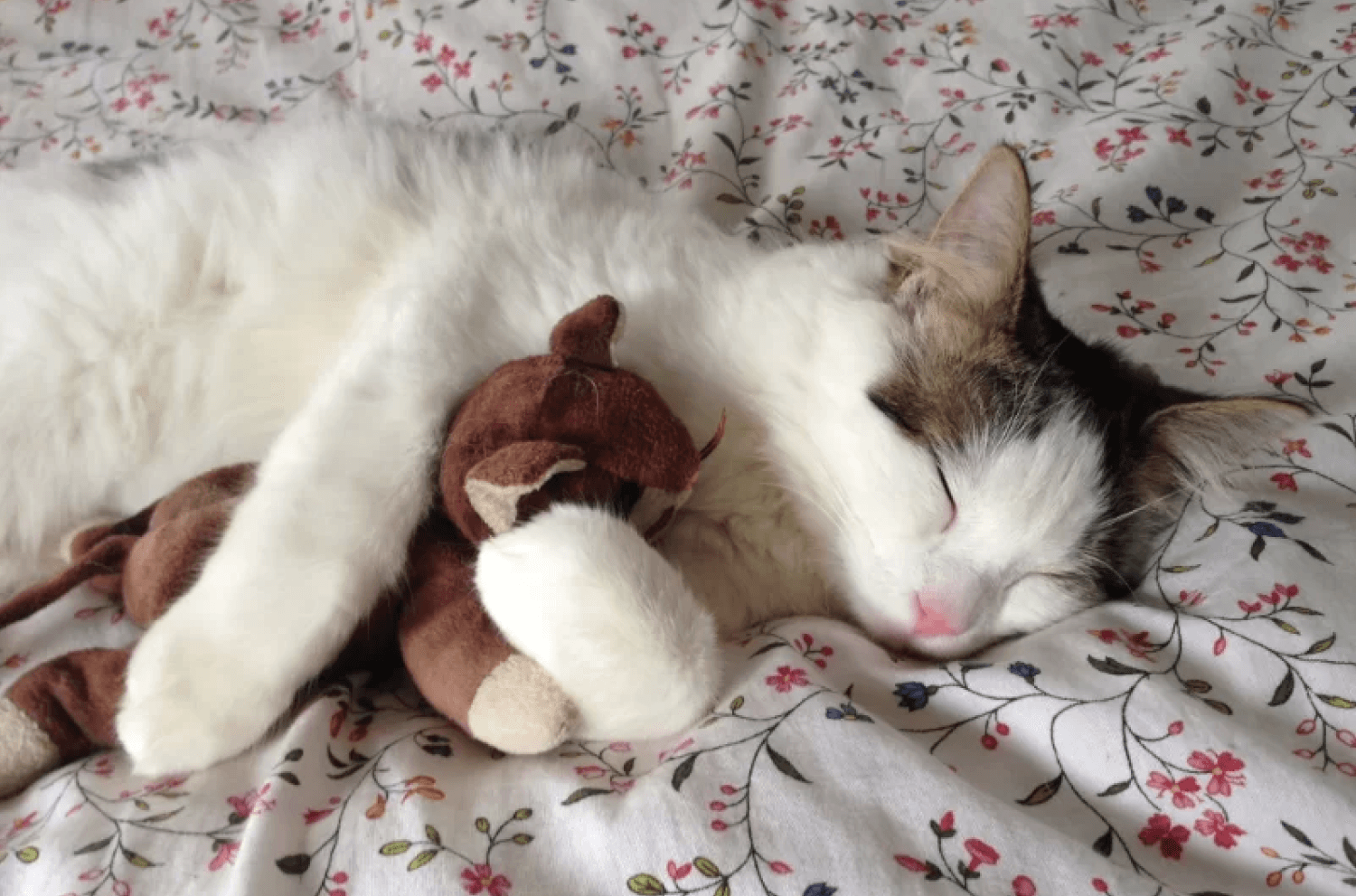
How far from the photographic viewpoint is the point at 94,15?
1.93 m

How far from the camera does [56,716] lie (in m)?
0.92

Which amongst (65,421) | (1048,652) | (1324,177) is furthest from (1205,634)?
(65,421)

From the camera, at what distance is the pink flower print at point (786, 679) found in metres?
0.88

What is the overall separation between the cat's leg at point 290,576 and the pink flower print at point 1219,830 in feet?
2.61

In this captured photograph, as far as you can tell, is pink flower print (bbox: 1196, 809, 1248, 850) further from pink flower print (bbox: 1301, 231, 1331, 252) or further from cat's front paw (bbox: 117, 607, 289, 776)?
pink flower print (bbox: 1301, 231, 1331, 252)

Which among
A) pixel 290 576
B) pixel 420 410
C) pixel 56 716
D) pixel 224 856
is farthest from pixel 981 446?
pixel 56 716

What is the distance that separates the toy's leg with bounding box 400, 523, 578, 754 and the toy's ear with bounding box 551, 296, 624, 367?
10.0 inches

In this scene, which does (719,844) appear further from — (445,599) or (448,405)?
(448,405)

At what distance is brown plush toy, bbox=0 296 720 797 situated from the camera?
2.79 ft

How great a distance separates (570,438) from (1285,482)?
92cm

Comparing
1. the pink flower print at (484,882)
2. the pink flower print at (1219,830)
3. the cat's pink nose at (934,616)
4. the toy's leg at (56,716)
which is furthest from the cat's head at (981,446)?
the toy's leg at (56,716)

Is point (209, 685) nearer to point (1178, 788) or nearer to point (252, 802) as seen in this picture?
point (252, 802)

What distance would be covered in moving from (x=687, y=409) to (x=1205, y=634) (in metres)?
0.62

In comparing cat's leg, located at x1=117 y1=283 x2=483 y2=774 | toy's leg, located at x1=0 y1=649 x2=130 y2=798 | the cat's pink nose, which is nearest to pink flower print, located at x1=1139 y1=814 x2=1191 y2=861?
the cat's pink nose
